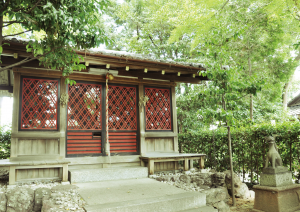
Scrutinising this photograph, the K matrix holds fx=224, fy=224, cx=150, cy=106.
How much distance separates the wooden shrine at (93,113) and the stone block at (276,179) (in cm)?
265

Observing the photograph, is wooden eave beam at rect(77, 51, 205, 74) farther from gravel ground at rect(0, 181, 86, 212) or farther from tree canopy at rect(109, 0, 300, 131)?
gravel ground at rect(0, 181, 86, 212)

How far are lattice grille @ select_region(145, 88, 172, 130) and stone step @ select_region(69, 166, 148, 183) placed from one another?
1405mm

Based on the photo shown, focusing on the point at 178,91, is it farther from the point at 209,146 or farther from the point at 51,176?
the point at 51,176

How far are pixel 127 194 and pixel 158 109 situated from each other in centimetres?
333

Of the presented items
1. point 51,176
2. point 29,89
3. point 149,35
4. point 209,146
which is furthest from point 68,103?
point 149,35

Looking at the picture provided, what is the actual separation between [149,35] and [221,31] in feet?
33.2

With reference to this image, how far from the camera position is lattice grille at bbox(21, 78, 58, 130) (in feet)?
18.5

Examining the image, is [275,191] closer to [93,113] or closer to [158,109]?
[158,109]

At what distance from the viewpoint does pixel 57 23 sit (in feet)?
9.64

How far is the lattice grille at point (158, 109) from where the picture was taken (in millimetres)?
7016

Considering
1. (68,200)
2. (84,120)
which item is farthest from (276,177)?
(84,120)

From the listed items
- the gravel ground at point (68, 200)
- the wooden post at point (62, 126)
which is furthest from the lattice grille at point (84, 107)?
the gravel ground at point (68, 200)

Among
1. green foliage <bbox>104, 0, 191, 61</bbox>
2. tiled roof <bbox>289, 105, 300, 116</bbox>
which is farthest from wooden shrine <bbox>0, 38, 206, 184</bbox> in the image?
tiled roof <bbox>289, 105, 300, 116</bbox>

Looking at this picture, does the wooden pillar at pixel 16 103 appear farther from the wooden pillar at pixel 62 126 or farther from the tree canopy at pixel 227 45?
the tree canopy at pixel 227 45
